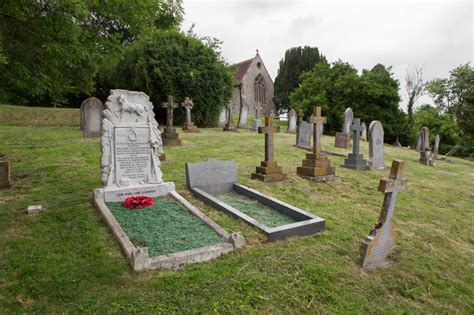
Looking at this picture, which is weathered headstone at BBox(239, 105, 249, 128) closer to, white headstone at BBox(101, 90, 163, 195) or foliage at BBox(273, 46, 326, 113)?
white headstone at BBox(101, 90, 163, 195)

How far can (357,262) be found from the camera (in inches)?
149

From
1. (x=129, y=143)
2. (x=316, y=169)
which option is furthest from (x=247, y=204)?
(x=316, y=169)

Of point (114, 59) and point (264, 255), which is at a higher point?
point (114, 59)

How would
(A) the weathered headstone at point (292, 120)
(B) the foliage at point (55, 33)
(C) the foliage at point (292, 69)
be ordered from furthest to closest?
(C) the foliage at point (292, 69) < (A) the weathered headstone at point (292, 120) < (B) the foliage at point (55, 33)

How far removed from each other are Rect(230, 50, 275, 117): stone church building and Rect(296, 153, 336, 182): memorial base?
108ft

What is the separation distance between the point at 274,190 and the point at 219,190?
1.24 m

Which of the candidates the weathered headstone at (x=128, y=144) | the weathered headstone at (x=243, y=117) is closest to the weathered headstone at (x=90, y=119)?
the weathered headstone at (x=128, y=144)

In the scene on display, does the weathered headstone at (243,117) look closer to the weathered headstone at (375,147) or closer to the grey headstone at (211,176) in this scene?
the weathered headstone at (375,147)

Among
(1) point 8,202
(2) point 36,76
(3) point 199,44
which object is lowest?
(1) point 8,202

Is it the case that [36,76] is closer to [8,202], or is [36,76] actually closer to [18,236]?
[8,202]

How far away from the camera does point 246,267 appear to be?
11.2 ft

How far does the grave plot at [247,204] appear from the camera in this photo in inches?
174

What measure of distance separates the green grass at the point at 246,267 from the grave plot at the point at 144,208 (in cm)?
18

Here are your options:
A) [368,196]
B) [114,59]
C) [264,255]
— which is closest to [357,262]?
[264,255]
